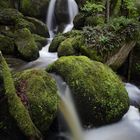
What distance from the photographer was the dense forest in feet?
18.7

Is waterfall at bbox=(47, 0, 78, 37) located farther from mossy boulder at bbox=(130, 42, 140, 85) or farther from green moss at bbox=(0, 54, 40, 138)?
green moss at bbox=(0, 54, 40, 138)

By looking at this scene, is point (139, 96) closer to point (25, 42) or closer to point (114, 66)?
point (114, 66)

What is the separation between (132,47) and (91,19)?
3.80m

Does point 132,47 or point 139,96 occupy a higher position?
point 132,47

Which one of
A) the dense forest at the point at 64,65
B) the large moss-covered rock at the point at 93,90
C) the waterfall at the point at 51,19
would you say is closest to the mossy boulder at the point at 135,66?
the dense forest at the point at 64,65

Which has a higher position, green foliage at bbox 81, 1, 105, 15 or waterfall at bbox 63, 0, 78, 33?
green foliage at bbox 81, 1, 105, 15

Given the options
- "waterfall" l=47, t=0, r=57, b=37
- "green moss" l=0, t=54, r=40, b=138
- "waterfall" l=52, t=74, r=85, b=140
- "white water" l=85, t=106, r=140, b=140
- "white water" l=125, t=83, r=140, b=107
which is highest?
"green moss" l=0, t=54, r=40, b=138

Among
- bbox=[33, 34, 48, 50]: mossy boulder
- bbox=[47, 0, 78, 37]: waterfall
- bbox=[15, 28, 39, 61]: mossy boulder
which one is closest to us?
bbox=[15, 28, 39, 61]: mossy boulder

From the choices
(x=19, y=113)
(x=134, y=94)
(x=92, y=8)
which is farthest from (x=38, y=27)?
(x=19, y=113)

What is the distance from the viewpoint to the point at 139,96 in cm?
873

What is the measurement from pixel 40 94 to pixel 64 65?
4.35 feet

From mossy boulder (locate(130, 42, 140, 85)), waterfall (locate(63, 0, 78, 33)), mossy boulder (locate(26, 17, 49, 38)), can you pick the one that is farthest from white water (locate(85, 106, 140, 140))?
waterfall (locate(63, 0, 78, 33))

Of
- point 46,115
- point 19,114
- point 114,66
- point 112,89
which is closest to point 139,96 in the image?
point 114,66

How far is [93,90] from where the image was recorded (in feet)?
22.2
